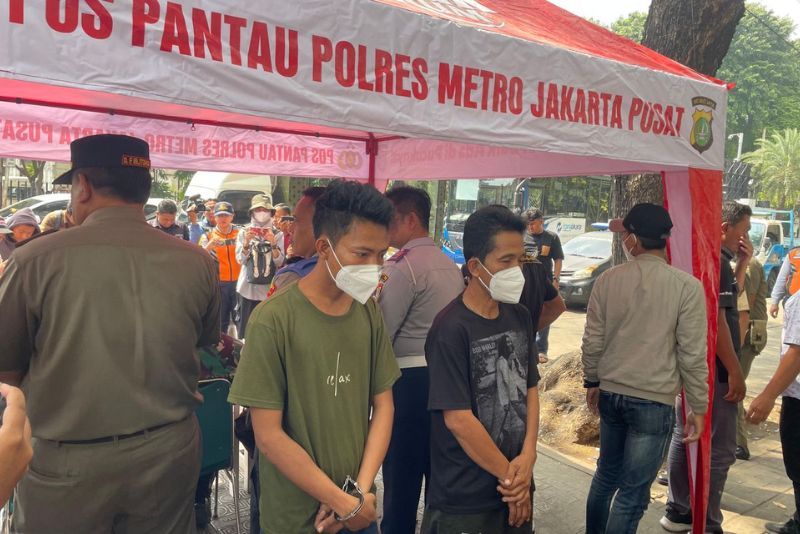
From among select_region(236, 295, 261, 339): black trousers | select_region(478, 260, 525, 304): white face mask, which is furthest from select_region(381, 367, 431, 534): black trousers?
select_region(236, 295, 261, 339): black trousers

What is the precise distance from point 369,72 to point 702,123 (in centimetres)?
214

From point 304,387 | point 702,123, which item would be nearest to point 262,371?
point 304,387

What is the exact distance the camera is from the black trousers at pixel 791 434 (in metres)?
3.08

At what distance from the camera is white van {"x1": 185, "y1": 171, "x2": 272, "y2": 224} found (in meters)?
18.8

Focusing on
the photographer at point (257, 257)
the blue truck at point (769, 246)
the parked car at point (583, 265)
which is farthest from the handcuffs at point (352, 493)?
the blue truck at point (769, 246)

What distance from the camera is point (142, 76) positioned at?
1.71m

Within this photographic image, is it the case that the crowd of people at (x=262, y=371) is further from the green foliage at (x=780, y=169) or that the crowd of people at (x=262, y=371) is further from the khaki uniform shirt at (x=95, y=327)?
the green foliage at (x=780, y=169)

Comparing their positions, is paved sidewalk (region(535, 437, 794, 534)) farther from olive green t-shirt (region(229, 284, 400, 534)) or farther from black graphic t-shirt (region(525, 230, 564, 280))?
black graphic t-shirt (region(525, 230, 564, 280))

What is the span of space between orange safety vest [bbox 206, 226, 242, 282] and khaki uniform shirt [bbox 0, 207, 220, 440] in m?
5.54

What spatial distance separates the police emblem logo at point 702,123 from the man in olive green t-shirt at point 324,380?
224cm

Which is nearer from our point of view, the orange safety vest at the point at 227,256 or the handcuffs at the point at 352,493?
the handcuffs at the point at 352,493

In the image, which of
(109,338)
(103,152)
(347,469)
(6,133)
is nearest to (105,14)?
(103,152)

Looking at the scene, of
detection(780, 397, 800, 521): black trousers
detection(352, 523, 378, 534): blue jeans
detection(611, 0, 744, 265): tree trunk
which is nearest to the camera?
detection(352, 523, 378, 534): blue jeans

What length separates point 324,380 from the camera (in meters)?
1.76
